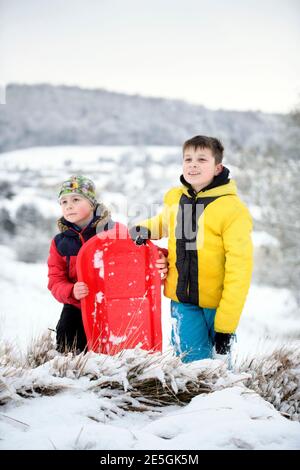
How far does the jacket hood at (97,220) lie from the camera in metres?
2.92

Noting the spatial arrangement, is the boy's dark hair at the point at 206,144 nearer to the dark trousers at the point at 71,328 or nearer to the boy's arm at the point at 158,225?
the boy's arm at the point at 158,225

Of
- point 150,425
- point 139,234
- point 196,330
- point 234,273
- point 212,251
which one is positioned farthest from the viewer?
point 139,234

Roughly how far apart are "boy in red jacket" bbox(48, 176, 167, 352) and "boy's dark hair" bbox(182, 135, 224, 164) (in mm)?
785

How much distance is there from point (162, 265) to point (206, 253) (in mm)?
353

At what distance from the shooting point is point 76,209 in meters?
2.90

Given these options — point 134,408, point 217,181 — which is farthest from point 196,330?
point 217,181

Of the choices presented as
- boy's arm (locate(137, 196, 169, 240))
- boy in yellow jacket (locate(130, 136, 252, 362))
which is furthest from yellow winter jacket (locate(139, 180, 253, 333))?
boy's arm (locate(137, 196, 169, 240))

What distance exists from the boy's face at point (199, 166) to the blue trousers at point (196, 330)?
0.83 m

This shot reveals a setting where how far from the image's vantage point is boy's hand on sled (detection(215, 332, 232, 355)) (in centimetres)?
246

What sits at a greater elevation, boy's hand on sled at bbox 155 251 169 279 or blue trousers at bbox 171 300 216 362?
boy's hand on sled at bbox 155 251 169 279

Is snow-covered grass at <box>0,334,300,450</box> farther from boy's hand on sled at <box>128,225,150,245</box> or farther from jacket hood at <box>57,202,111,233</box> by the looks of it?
jacket hood at <box>57,202,111,233</box>

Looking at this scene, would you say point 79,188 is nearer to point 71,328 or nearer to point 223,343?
point 71,328

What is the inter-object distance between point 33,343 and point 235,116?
939 inches
